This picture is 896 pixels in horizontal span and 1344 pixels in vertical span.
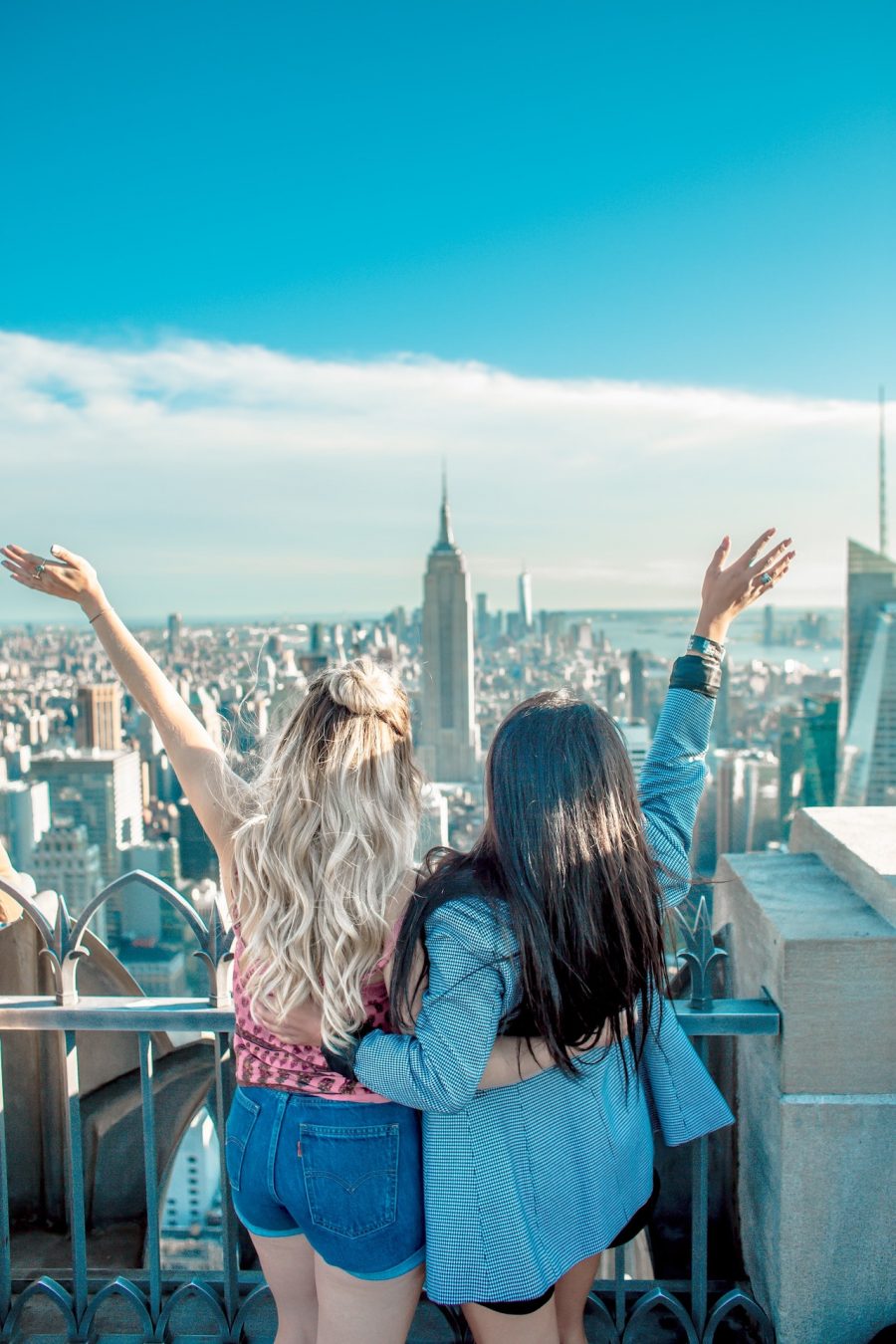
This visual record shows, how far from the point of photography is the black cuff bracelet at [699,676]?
196 cm

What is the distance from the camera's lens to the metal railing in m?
2.20

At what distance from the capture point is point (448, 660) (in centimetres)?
5138

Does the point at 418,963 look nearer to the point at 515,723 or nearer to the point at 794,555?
the point at 515,723

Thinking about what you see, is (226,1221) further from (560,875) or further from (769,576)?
(769,576)

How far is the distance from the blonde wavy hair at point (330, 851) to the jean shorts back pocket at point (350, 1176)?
0.62 ft

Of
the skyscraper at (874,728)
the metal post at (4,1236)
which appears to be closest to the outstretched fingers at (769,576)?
the metal post at (4,1236)

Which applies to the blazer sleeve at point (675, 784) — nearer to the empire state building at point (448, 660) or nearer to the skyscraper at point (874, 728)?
the empire state building at point (448, 660)

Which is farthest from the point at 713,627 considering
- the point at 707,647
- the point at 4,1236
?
the point at 4,1236

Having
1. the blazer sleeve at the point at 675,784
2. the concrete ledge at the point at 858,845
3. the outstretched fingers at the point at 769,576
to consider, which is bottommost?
the concrete ledge at the point at 858,845

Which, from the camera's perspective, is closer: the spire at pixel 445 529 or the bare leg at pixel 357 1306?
the bare leg at pixel 357 1306

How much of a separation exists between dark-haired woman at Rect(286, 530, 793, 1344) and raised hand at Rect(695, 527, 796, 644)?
1.65 feet

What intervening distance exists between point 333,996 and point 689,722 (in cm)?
86

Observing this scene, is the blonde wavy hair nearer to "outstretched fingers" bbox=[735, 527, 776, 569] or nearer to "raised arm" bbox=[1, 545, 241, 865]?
"raised arm" bbox=[1, 545, 241, 865]

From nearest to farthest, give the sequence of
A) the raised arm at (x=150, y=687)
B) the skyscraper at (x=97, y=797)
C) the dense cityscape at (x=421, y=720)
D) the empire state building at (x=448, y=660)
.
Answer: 1. the raised arm at (x=150, y=687)
2. the dense cityscape at (x=421, y=720)
3. the skyscraper at (x=97, y=797)
4. the empire state building at (x=448, y=660)
